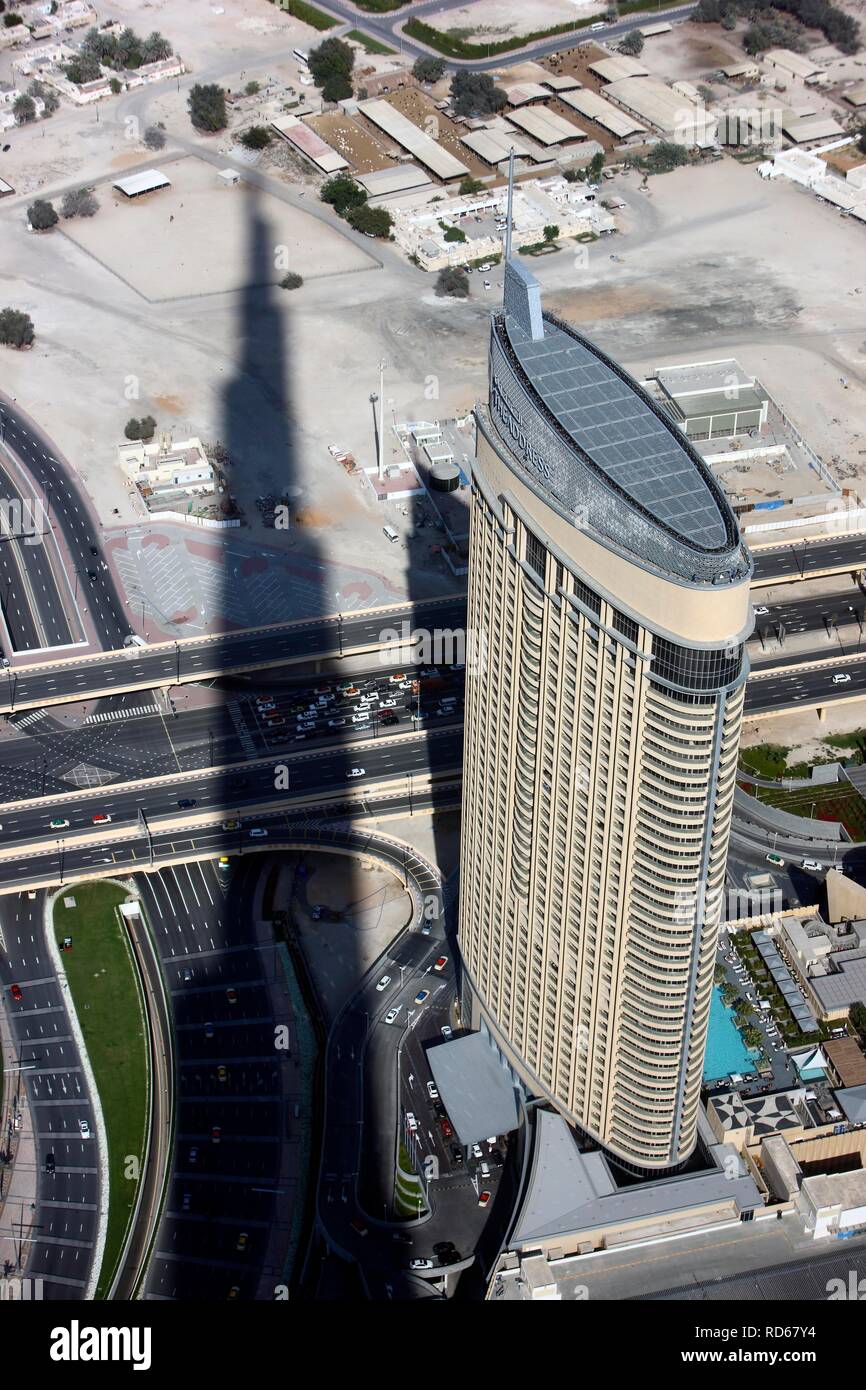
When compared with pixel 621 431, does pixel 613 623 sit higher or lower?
lower

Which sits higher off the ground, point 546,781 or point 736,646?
point 736,646

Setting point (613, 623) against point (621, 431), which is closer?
point (613, 623)

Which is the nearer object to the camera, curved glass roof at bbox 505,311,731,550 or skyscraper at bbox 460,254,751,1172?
skyscraper at bbox 460,254,751,1172

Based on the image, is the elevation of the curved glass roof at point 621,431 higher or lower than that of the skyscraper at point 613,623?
higher

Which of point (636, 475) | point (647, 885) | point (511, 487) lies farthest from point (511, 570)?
point (647, 885)

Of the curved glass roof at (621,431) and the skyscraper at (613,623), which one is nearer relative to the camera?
the skyscraper at (613,623)

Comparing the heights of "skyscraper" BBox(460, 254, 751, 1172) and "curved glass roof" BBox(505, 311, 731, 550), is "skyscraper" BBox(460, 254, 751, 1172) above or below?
below
